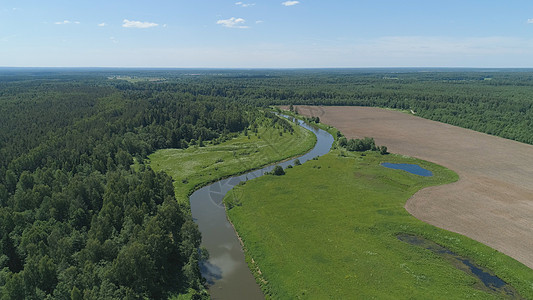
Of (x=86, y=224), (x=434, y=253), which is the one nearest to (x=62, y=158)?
(x=86, y=224)

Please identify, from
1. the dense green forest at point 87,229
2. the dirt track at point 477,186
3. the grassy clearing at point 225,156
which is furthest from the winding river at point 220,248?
the dirt track at point 477,186

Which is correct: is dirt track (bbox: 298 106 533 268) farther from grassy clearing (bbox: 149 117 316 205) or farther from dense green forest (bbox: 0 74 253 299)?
dense green forest (bbox: 0 74 253 299)

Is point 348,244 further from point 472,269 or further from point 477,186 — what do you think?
point 477,186

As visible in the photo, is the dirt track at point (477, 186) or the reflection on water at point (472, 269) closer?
the reflection on water at point (472, 269)

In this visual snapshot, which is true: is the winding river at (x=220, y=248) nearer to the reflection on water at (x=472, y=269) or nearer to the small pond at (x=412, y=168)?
the reflection on water at (x=472, y=269)

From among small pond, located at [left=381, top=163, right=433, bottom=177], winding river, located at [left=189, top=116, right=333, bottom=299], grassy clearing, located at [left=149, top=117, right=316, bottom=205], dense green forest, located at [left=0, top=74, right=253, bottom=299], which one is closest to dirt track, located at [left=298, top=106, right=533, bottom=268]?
small pond, located at [left=381, top=163, right=433, bottom=177]

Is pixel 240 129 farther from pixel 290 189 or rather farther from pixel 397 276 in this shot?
pixel 397 276
